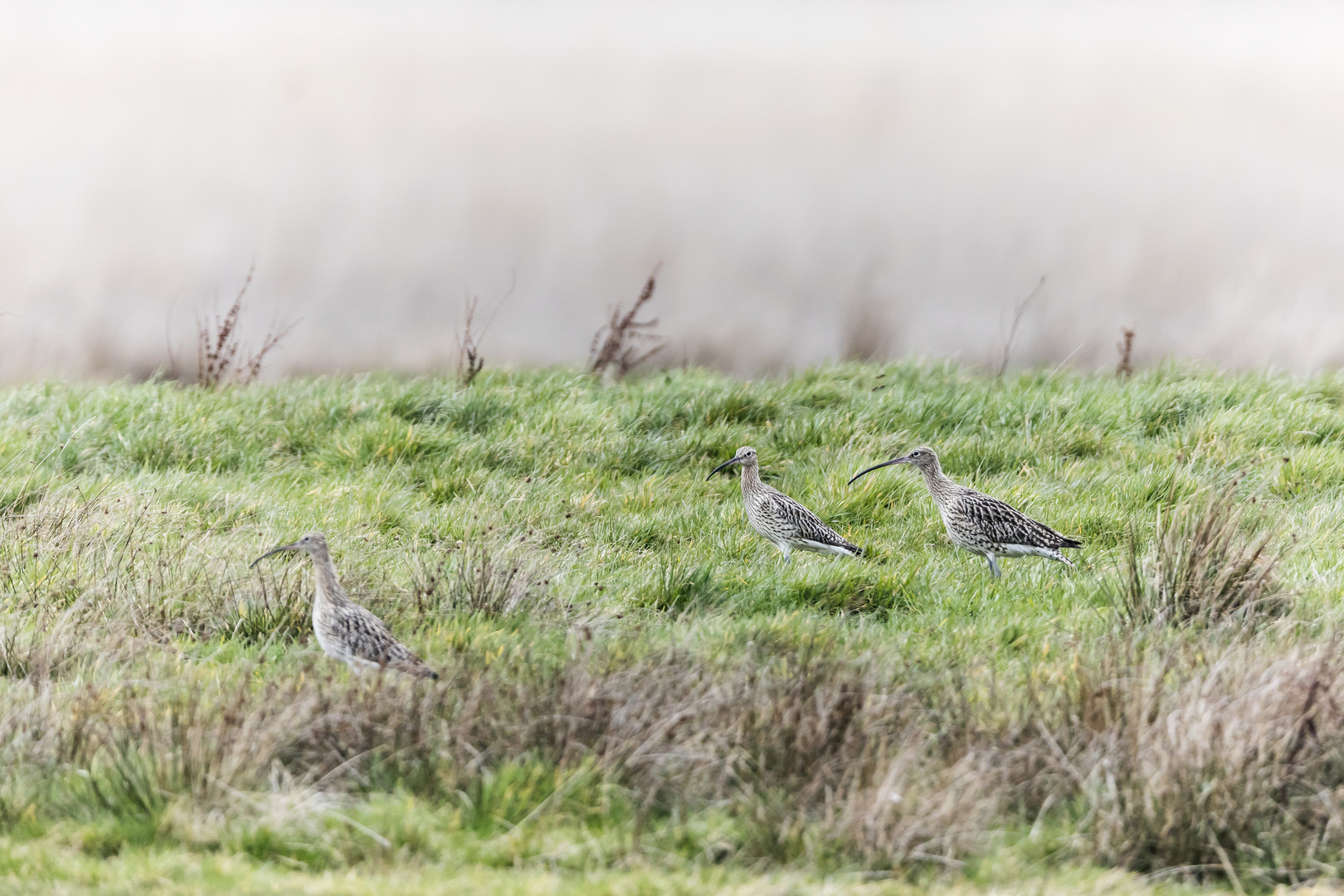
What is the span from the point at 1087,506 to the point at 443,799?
200 inches

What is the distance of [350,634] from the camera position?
4906 mm

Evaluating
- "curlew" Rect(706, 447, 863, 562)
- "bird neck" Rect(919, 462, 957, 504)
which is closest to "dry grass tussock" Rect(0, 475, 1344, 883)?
"curlew" Rect(706, 447, 863, 562)

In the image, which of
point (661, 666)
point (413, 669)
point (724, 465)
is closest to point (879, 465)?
point (724, 465)

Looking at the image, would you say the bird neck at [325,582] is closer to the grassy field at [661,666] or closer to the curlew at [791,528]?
the grassy field at [661,666]

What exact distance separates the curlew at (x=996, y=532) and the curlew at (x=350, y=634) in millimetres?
3410

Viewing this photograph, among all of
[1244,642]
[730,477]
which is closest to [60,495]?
[730,477]

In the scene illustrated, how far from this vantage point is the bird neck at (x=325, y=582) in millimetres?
5090

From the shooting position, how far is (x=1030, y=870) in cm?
363

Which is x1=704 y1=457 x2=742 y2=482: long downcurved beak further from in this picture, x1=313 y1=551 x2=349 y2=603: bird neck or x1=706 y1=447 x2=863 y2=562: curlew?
x1=313 y1=551 x2=349 y2=603: bird neck

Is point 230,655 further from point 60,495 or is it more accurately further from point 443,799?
point 60,495

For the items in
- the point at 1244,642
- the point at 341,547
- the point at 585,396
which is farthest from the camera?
the point at 585,396

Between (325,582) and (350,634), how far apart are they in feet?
1.17

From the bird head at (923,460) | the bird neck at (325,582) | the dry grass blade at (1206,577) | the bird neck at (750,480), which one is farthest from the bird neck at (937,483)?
the bird neck at (325,582)

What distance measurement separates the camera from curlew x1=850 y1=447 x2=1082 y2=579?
21.3 ft
